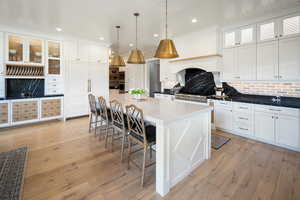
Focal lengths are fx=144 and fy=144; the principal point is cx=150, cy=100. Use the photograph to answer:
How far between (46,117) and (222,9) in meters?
5.37

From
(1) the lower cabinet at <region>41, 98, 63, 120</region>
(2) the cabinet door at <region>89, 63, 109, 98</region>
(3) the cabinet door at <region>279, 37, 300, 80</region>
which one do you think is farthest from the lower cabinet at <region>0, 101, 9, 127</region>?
(3) the cabinet door at <region>279, 37, 300, 80</region>

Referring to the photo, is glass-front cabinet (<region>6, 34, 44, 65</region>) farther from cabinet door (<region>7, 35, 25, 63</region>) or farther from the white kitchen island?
the white kitchen island

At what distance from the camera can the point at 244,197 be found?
5.25ft

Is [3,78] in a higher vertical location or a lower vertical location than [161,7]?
lower

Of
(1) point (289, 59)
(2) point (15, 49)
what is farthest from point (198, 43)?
(2) point (15, 49)

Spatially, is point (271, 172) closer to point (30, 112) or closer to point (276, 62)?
point (276, 62)

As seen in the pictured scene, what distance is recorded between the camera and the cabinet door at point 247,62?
131 inches

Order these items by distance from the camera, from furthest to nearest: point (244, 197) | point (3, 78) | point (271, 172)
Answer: point (3, 78), point (271, 172), point (244, 197)

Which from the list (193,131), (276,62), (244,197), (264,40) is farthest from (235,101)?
(244,197)

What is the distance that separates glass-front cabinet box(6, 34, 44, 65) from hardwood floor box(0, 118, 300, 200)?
7.71 ft

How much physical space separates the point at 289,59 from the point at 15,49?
21.7 ft

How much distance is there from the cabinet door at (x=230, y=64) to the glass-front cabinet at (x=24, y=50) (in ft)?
17.3

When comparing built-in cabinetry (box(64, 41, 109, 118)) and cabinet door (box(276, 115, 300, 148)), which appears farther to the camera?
built-in cabinetry (box(64, 41, 109, 118))

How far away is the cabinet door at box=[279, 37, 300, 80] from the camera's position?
279 cm
